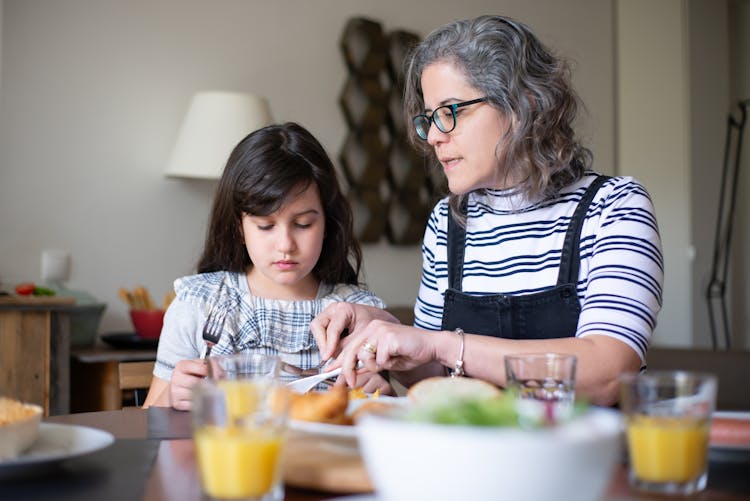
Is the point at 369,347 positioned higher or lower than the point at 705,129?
lower

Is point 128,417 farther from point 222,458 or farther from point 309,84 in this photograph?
point 309,84

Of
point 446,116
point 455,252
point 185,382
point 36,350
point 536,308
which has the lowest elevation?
point 36,350

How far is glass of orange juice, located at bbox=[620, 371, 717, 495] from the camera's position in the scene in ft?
2.59

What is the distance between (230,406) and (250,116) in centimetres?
275

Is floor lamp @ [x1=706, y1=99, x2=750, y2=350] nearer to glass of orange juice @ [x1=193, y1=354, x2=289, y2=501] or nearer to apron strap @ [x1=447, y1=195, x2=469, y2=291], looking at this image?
apron strap @ [x1=447, y1=195, x2=469, y2=291]

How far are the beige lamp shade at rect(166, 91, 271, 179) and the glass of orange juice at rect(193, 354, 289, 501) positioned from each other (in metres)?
2.65

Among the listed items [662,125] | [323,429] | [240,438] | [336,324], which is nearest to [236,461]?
[240,438]

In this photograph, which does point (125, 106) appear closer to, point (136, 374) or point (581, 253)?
point (136, 374)

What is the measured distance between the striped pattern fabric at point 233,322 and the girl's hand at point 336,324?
328 millimetres

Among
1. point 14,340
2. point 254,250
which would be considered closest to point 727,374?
point 254,250

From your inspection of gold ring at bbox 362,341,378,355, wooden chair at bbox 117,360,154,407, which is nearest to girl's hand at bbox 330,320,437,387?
gold ring at bbox 362,341,378,355

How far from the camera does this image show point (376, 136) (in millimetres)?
4273

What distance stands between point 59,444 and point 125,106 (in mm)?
2704

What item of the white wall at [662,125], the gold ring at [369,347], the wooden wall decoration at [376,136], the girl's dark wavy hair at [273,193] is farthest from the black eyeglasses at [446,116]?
the white wall at [662,125]
